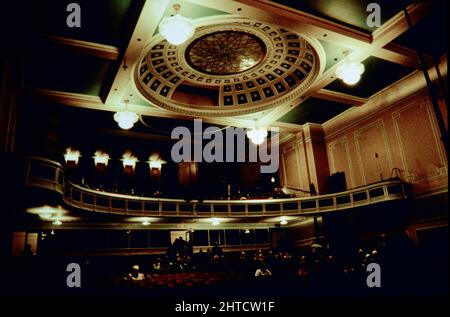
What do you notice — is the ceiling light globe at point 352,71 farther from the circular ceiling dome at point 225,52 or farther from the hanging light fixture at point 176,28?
the hanging light fixture at point 176,28

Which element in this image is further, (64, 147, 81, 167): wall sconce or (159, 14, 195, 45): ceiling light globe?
(64, 147, 81, 167): wall sconce

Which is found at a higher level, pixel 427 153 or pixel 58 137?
pixel 58 137

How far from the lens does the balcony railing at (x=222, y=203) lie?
11.7 meters

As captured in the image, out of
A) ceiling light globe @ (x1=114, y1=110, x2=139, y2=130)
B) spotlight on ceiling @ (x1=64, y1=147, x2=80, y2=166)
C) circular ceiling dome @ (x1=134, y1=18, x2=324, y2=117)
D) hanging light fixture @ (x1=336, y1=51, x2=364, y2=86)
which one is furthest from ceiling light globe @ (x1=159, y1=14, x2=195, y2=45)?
spotlight on ceiling @ (x1=64, y1=147, x2=80, y2=166)

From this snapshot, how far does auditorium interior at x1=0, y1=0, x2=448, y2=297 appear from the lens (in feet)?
26.5

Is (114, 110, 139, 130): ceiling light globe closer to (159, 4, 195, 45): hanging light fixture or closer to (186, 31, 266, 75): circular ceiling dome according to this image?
(186, 31, 266, 75): circular ceiling dome

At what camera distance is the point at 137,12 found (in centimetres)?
834

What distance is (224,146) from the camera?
62.5 ft

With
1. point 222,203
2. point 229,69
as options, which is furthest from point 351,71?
point 222,203

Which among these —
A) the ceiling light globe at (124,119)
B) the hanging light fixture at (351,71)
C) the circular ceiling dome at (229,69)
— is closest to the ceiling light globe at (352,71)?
the hanging light fixture at (351,71)

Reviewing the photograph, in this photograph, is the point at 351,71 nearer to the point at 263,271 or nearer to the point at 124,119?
the point at 263,271

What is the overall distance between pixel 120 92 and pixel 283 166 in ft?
33.5
